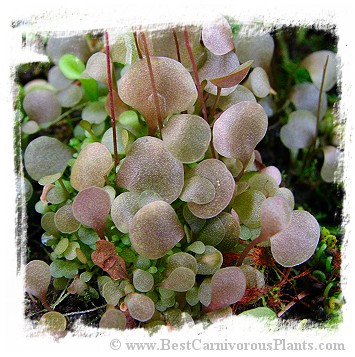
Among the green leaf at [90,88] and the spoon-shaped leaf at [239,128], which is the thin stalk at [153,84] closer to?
the spoon-shaped leaf at [239,128]

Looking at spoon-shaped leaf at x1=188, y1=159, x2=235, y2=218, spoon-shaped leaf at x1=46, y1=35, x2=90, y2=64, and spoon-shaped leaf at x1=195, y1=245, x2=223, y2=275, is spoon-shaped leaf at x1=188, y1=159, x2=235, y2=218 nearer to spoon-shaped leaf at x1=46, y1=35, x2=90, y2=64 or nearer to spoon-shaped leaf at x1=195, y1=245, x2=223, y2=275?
spoon-shaped leaf at x1=195, y1=245, x2=223, y2=275

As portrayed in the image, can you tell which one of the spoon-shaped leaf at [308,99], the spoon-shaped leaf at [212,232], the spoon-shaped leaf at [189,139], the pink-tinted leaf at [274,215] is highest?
the spoon-shaped leaf at [308,99]

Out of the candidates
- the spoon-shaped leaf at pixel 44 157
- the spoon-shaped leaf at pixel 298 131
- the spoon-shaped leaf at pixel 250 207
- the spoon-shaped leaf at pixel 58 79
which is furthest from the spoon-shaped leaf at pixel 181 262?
the spoon-shaped leaf at pixel 58 79

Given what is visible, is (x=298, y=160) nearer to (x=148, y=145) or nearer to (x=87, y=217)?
(x=148, y=145)

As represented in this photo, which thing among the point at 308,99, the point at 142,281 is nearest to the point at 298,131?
the point at 308,99

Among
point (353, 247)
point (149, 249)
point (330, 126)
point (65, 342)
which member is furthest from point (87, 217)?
point (330, 126)

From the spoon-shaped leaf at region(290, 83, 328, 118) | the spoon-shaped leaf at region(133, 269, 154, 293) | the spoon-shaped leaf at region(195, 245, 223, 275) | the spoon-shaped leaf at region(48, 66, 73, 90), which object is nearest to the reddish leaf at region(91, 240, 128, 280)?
the spoon-shaped leaf at region(133, 269, 154, 293)

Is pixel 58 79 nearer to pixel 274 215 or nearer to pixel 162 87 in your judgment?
pixel 162 87

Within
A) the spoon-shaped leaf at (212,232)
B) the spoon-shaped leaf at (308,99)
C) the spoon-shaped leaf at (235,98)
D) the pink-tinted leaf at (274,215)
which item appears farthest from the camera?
the spoon-shaped leaf at (308,99)
